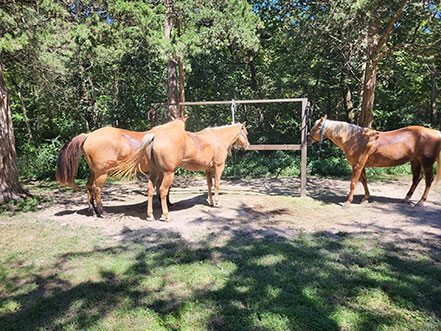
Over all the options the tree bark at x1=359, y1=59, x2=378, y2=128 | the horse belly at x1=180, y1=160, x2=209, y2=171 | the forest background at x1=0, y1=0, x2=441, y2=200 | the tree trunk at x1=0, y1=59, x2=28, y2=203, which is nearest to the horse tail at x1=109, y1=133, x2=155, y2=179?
the horse belly at x1=180, y1=160, x2=209, y2=171

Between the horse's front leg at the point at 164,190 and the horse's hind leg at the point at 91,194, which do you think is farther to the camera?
the horse's hind leg at the point at 91,194

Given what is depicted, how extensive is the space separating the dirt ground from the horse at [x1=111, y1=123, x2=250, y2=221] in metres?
0.56

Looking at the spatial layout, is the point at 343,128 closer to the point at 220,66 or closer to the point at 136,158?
the point at 136,158

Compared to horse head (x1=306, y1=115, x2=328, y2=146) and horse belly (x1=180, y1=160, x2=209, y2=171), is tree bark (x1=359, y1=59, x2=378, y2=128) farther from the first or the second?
horse belly (x1=180, y1=160, x2=209, y2=171)

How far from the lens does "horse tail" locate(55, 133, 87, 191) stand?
499 cm

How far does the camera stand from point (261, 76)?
45.6 ft

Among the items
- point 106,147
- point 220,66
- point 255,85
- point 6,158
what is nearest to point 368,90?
point 255,85

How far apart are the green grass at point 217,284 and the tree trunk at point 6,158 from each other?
98.8 inches

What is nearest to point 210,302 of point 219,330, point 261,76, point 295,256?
point 219,330

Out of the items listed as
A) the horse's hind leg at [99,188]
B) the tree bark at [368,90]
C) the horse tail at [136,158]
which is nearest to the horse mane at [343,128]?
the tree bark at [368,90]

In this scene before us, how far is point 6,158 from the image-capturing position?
628 cm

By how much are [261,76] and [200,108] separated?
3.60 m

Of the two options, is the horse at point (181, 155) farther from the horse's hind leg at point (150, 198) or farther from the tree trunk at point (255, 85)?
the tree trunk at point (255, 85)

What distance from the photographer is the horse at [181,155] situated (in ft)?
16.1
